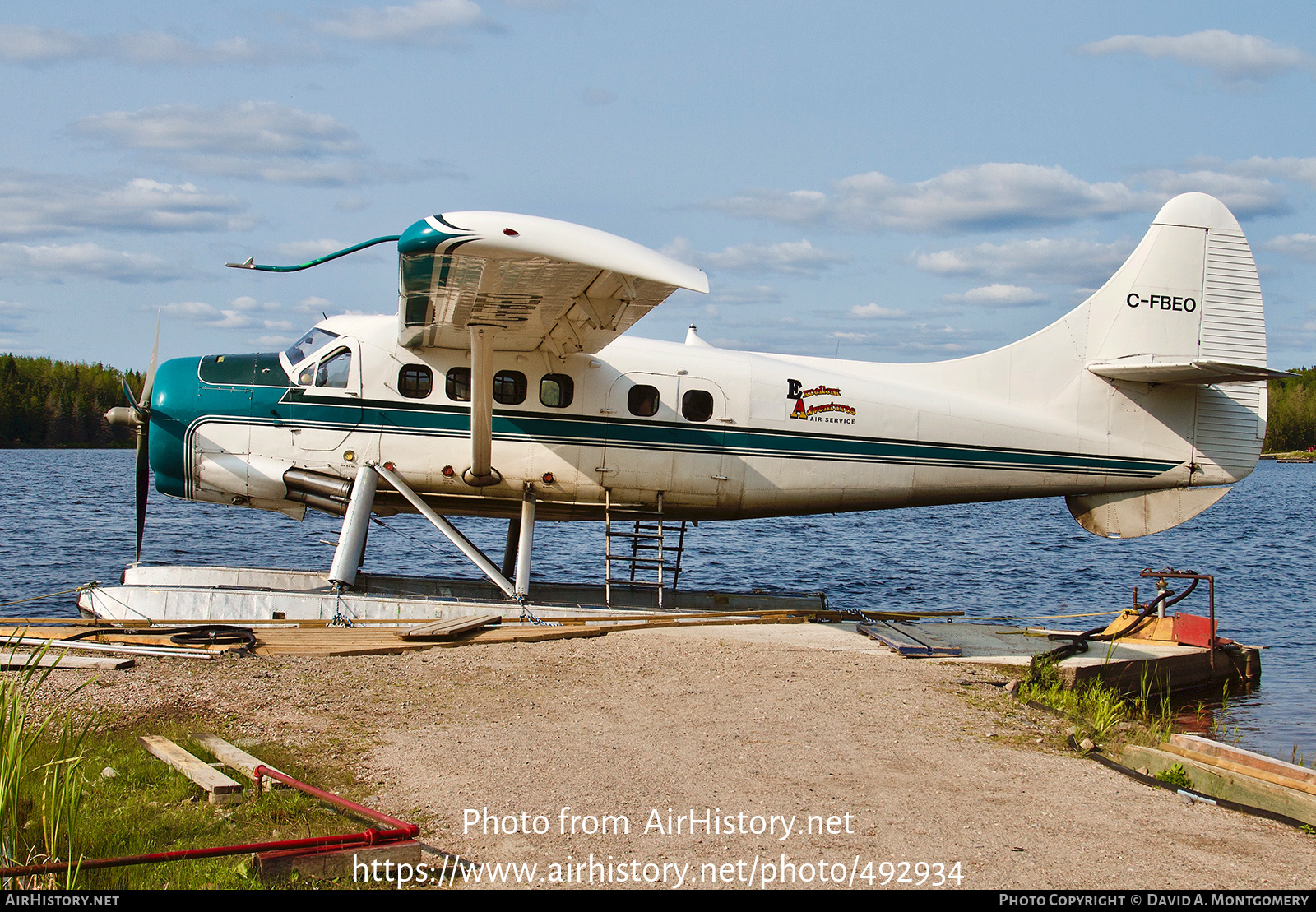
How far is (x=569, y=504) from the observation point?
448 inches

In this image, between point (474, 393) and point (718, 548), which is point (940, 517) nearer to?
point (718, 548)

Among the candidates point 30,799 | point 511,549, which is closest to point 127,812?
point 30,799

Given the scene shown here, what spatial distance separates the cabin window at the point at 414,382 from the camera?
10867 millimetres

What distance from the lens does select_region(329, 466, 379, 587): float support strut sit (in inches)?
406

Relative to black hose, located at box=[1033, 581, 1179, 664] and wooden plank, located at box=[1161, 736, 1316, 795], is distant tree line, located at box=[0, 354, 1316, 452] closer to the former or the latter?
black hose, located at box=[1033, 581, 1179, 664]

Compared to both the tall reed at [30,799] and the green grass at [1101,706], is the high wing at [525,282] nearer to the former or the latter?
the tall reed at [30,799]

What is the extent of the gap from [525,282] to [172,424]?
463cm

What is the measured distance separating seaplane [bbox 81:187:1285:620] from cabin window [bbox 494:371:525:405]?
0.02m

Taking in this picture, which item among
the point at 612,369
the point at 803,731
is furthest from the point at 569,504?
the point at 803,731

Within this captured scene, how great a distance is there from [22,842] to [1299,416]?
110862 mm

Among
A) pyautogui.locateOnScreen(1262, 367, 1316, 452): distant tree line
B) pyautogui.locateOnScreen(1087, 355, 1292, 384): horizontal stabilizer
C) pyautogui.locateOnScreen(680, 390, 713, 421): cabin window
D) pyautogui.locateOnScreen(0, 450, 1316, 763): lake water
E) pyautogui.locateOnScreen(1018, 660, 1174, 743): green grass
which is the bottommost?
pyautogui.locateOnScreen(0, 450, 1316, 763): lake water

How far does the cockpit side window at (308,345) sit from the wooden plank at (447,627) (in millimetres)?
3335

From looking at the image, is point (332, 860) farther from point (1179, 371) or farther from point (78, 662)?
point (1179, 371)

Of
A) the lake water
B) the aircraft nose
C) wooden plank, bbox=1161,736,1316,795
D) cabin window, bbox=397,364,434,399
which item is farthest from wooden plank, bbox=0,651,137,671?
wooden plank, bbox=1161,736,1316,795
